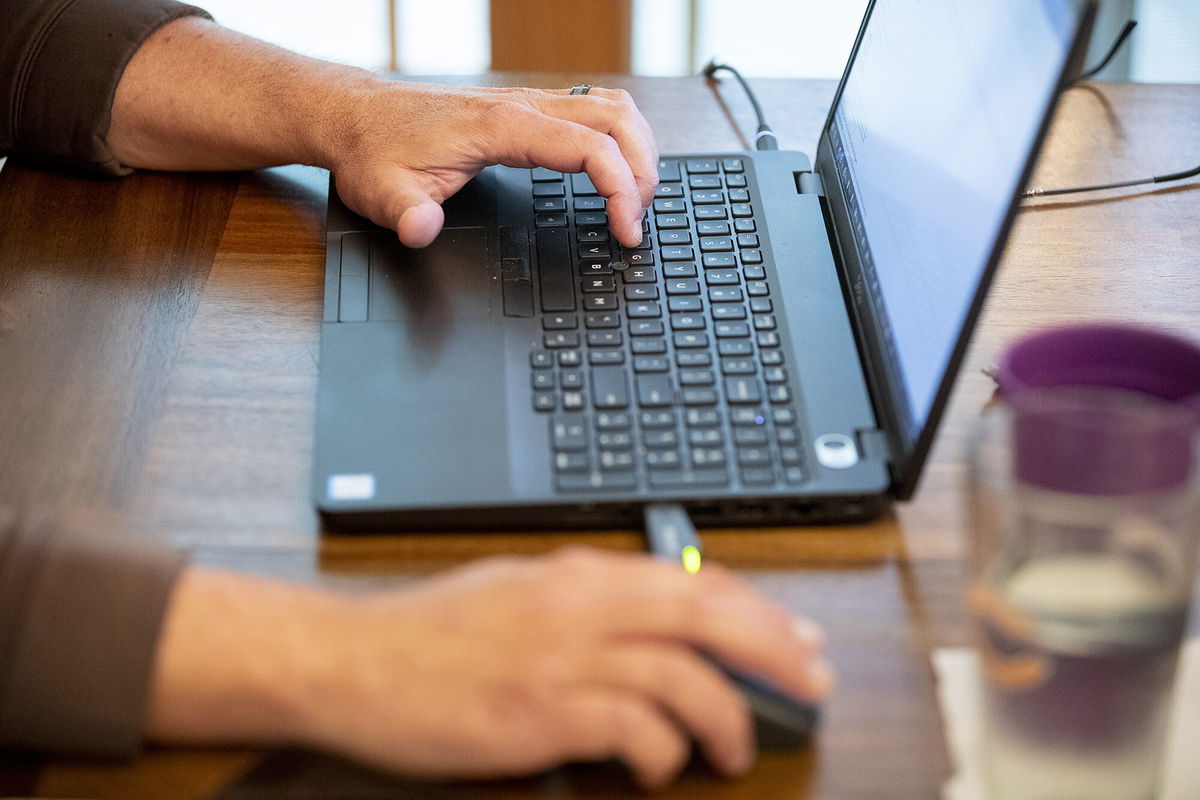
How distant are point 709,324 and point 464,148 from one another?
9.8 inches

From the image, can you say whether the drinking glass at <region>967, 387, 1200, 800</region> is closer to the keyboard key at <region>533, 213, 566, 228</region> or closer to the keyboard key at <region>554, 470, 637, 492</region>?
the keyboard key at <region>554, 470, 637, 492</region>

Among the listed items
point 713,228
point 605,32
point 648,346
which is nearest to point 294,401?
point 648,346

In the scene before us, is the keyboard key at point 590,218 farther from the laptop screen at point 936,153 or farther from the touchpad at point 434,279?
the laptop screen at point 936,153

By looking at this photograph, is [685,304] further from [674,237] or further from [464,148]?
[464,148]

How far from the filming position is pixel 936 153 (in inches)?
30.7

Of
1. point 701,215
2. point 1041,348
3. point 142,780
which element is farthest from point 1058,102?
point 142,780

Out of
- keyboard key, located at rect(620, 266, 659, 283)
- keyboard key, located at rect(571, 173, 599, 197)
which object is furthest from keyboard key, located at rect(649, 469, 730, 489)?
keyboard key, located at rect(571, 173, 599, 197)

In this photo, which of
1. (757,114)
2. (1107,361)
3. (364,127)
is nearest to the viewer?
(1107,361)

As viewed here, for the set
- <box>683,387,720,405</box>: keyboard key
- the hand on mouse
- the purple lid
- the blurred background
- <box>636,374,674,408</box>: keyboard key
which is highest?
the purple lid

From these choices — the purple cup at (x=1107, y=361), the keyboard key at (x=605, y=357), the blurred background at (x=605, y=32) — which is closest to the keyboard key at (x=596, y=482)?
the keyboard key at (x=605, y=357)

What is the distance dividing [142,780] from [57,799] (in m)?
0.04

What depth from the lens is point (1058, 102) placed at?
0.60 metres

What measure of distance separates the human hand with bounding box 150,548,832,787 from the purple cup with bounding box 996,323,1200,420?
18 cm

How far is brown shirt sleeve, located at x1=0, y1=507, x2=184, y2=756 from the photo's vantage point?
0.59 meters
